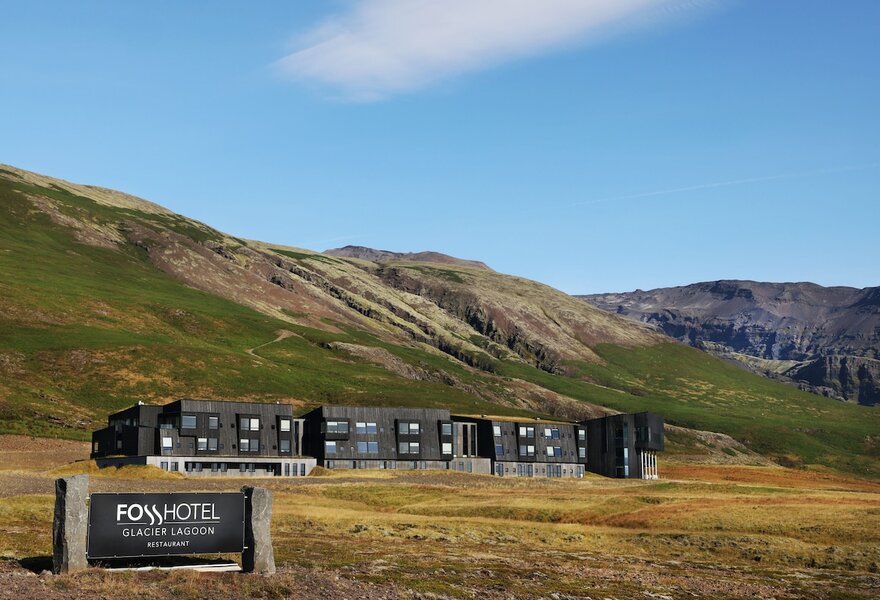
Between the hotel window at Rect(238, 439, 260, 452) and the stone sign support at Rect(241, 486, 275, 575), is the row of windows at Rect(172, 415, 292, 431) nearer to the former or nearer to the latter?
the hotel window at Rect(238, 439, 260, 452)

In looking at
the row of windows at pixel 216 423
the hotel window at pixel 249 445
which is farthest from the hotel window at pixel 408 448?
the hotel window at pixel 249 445

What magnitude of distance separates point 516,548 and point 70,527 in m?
31.1

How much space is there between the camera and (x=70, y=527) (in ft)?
115

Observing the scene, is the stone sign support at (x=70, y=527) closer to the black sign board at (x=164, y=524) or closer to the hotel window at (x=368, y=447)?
the black sign board at (x=164, y=524)

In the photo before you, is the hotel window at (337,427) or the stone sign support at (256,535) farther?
the hotel window at (337,427)

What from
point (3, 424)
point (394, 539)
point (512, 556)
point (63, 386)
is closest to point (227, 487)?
point (394, 539)

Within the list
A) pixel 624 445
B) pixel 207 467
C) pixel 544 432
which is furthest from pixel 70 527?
pixel 624 445

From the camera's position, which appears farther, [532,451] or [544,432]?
[544,432]

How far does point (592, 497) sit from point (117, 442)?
254ft

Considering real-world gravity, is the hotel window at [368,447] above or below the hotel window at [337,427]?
below

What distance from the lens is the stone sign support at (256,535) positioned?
38062mm

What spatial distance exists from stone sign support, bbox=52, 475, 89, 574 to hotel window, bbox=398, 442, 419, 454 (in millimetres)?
118121

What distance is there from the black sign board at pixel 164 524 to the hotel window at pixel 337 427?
110m

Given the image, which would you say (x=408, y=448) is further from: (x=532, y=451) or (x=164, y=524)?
(x=164, y=524)
